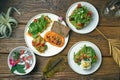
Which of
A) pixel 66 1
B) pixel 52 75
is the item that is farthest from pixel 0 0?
pixel 52 75

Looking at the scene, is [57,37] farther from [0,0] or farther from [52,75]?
[0,0]

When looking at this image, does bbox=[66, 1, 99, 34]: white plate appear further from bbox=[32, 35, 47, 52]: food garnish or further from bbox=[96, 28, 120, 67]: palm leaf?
bbox=[32, 35, 47, 52]: food garnish

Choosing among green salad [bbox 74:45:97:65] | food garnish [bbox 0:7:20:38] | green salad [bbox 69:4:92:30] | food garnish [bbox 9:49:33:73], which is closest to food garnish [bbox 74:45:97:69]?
green salad [bbox 74:45:97:65]

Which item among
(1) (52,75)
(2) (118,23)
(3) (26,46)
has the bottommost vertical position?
(1) (52,75)

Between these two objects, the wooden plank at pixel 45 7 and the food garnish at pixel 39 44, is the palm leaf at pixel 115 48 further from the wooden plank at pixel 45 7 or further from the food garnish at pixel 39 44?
the food garnish at pixel 39 44

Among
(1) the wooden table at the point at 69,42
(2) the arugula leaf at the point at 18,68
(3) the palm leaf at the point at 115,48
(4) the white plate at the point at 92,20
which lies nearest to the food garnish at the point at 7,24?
(1) the wooden table at the point at 69,42

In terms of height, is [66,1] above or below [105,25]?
above
